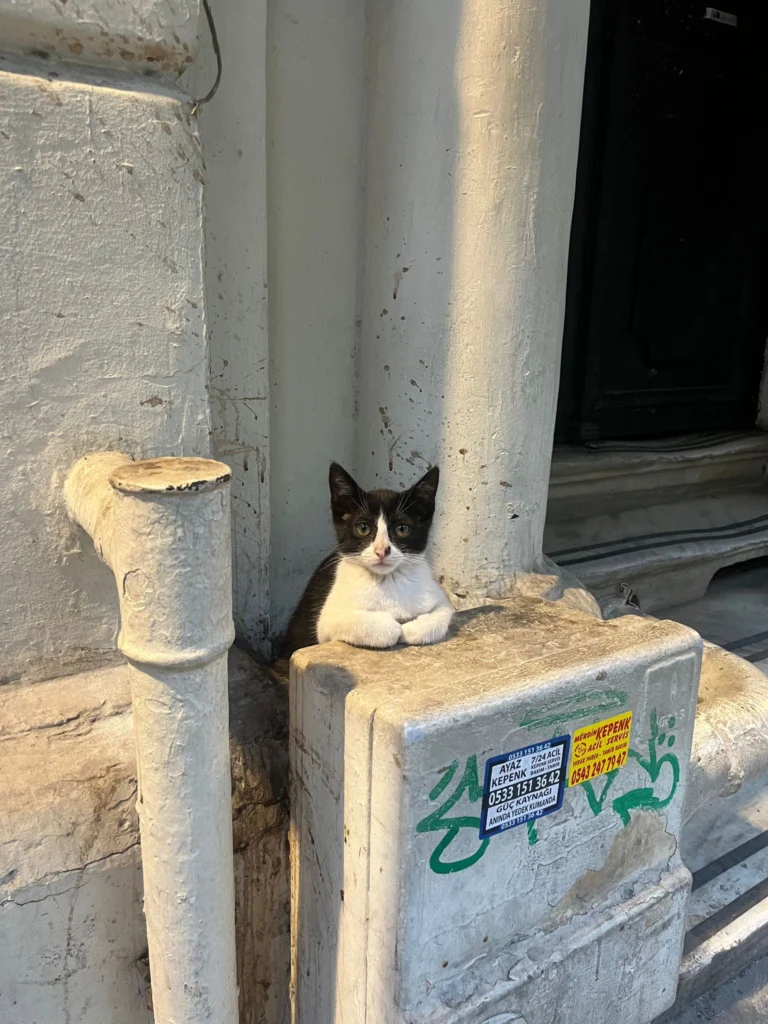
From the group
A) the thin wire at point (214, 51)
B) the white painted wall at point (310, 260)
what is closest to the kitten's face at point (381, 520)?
the white painted wall at point (310, 260)

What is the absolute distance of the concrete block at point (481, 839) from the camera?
1010mm

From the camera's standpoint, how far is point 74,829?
1017 mm

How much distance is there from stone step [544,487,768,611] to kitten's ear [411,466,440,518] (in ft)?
3.72

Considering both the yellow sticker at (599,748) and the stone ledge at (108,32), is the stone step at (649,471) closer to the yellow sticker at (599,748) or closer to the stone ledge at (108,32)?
the yellow sticker at (599,748)

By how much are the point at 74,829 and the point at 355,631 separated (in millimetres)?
498

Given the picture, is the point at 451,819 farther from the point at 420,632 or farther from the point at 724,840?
the point at 724,840

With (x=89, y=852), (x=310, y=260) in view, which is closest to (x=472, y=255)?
(x=310, y=260)

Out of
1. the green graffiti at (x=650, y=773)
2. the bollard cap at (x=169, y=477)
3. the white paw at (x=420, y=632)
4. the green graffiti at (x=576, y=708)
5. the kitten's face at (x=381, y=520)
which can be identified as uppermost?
the bollard cap at (x=169, y=477)

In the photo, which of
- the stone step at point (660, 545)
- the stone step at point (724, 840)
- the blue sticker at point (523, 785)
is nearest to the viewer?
the blue sticker at point (523, 785)

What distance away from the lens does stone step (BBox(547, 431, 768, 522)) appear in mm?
2869

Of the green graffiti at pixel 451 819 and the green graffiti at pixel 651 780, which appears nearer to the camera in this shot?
the green graffiti at pixel 451 819

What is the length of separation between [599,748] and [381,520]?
1.84 feet

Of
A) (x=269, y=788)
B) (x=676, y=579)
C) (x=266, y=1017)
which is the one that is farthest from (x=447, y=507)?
(x=676, y=579)

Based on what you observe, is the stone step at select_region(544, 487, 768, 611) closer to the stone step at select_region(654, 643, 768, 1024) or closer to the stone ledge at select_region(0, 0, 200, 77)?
the stone step at select_region(654, 643, 768, 1024)
